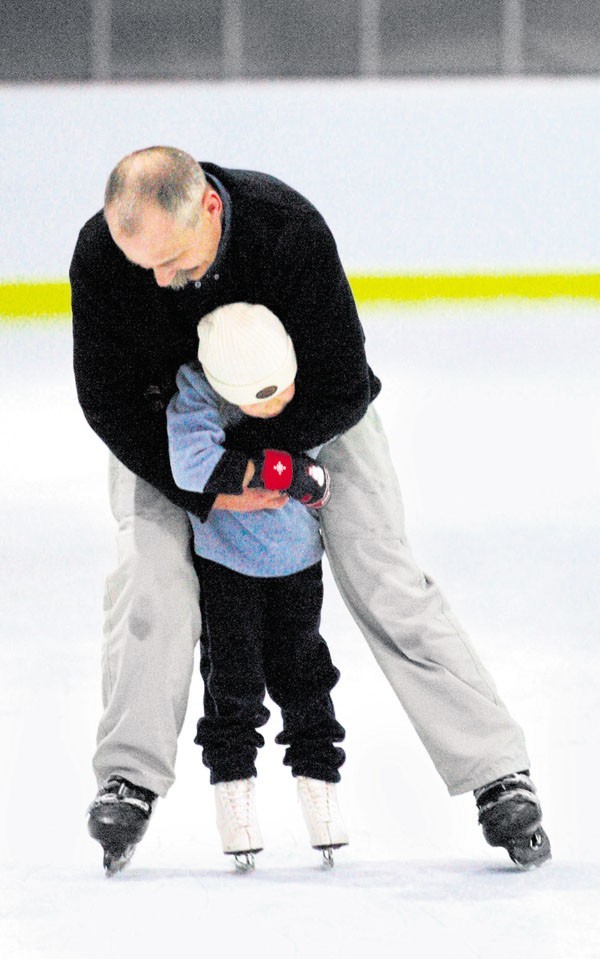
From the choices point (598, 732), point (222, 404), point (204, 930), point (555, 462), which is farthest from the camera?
point (555, 462)

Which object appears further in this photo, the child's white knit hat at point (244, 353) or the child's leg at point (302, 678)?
the child's leg at point (302, 678)

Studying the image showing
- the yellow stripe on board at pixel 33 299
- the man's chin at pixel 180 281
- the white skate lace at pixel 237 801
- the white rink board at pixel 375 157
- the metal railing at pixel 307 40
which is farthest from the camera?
the metal railing at pixel 307 40

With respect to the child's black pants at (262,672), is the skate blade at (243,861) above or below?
below

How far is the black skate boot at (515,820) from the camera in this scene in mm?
1758

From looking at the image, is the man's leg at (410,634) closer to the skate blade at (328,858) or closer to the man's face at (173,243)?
the skate blade at (328,858)

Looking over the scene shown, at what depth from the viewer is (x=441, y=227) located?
228 inches

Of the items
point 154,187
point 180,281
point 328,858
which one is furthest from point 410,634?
point 154,187

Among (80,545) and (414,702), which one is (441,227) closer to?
(80,545)

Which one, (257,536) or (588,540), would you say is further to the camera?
(588,540)

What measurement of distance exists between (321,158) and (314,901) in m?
4.51

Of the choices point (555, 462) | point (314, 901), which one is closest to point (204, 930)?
point (314, 901)

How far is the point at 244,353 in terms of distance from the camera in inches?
65.4

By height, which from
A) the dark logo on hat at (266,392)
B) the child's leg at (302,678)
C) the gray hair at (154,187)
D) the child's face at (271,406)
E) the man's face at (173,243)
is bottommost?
the child's leg at (302,678)

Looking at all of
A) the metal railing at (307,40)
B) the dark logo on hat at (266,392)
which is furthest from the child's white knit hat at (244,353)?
the metal railing at (307,40)
